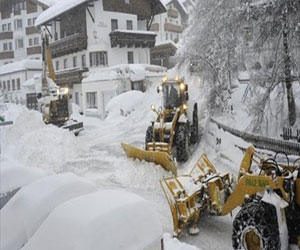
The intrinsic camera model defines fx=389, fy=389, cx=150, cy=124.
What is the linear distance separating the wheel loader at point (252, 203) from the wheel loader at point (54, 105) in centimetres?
1403

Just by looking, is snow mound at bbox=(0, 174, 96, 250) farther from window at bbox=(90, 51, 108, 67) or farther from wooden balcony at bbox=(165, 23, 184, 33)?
wooden balcony at bbox=(165, 23, 184, 33)

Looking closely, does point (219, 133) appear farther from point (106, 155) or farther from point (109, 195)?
point (109, 195)

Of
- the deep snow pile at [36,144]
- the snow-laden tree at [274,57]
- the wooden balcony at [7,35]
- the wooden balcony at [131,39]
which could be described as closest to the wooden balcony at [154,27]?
the wooden balcony at [131,39]

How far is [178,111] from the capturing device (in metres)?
13.0

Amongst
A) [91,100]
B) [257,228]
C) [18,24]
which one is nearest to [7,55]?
[18,24]

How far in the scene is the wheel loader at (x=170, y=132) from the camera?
11.3m

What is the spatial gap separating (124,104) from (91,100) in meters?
8.19

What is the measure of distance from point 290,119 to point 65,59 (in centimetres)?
3114

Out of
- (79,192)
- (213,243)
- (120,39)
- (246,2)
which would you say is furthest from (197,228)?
(120,39)

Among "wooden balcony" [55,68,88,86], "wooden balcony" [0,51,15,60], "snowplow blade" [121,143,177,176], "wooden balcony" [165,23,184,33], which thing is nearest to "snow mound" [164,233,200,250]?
"snowplow blade" [121,143,177,176]

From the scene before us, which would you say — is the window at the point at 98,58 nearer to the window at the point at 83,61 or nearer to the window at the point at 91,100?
the window at the point at 83,61

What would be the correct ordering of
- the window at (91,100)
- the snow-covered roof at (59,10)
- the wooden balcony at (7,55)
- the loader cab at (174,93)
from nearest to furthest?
the loader cab at (174,93), the window at (91,100), the snow-covered roof at (59,10), the wooden balcony at (7,55)

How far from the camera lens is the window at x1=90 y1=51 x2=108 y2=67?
35.0 m

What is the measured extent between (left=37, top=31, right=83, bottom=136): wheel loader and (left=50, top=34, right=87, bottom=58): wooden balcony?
43.2 feet
